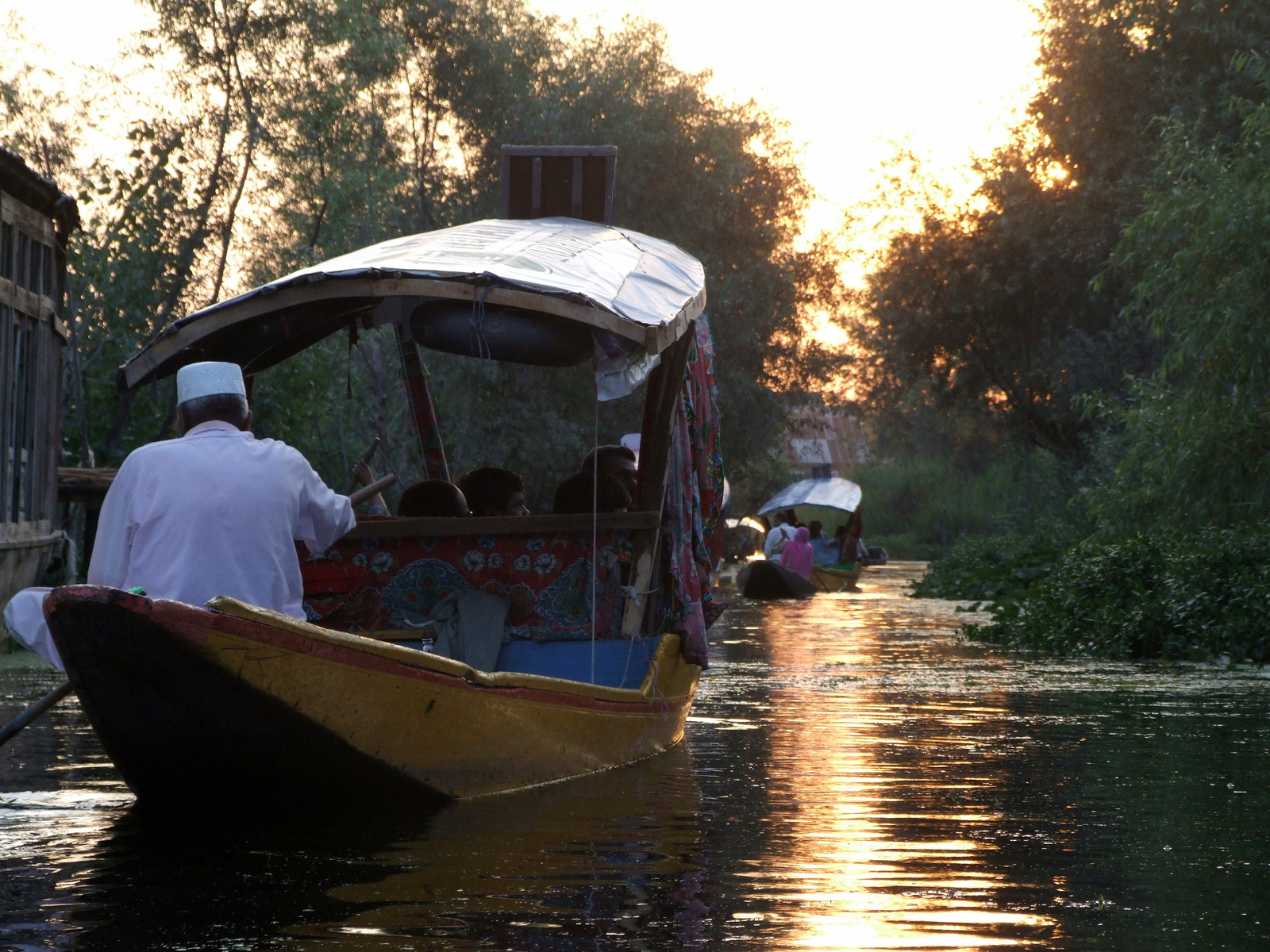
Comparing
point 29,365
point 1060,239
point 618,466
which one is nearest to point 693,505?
point 618,466

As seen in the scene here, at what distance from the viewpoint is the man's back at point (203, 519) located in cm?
596

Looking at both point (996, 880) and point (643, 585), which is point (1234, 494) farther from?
point (996, 880)

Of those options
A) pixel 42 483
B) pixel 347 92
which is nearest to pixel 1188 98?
pixel 347 92

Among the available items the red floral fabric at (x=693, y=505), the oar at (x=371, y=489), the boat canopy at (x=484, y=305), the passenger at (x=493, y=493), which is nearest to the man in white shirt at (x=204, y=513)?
the oar at (x=371, y=489)

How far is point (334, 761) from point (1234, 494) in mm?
12594

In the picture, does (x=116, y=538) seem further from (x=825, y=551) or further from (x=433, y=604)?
(x=825, y=551)

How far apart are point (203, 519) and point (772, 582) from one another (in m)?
23.6

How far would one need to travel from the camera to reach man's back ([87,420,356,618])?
5.96m

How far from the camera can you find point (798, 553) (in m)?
30.7

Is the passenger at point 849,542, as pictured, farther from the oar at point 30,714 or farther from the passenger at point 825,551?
the oar at point 30,714

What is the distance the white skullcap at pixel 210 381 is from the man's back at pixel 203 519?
0.39 feet

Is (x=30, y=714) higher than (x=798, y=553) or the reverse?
the reverse

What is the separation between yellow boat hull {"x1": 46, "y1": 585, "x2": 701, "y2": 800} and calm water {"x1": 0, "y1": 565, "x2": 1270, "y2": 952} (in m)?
0.19

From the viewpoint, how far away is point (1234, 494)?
1677 cm
